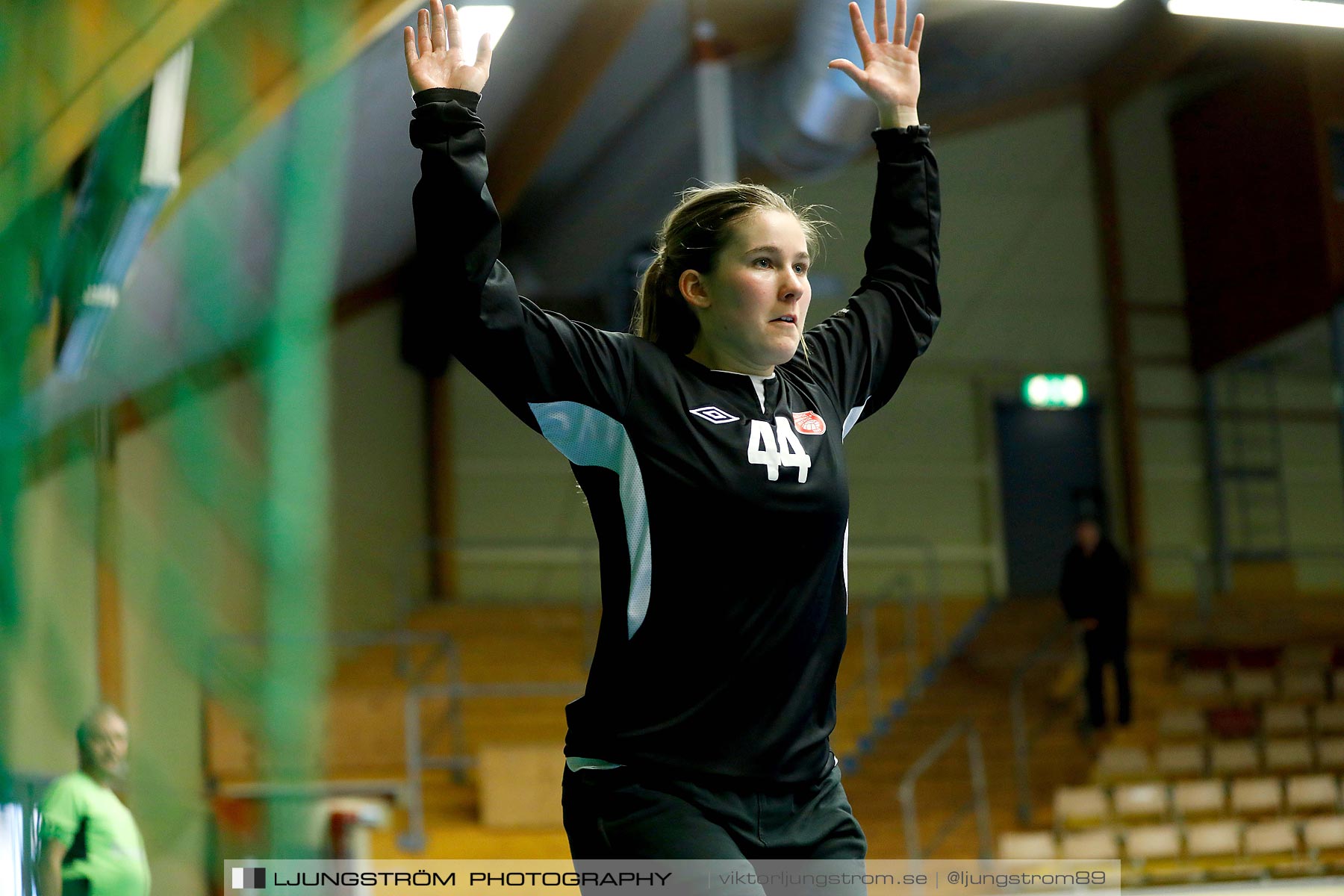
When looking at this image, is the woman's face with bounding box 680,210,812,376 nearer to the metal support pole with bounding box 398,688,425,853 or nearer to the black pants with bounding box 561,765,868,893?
the black pants with bounding box 561,765,868,893

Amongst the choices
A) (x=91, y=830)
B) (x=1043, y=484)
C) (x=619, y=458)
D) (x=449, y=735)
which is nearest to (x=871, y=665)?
(x=449, y=735)

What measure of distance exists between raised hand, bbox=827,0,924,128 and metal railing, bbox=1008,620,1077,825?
315 inches

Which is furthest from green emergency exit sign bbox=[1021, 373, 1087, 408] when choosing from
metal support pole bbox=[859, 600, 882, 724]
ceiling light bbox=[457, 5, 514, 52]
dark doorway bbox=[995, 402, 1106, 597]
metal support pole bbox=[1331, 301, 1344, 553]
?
ceiling light bbox=[457, 5, 514, 52]

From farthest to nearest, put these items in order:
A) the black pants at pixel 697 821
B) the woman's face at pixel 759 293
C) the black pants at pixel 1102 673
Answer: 1. the black pants at pixel 1102 673
2. the woman's face at pixel 759 293
3. the black pants at pixel 697 821

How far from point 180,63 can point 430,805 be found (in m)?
5.95

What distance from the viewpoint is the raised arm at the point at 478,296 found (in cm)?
161

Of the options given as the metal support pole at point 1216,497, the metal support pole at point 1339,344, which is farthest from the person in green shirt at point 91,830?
the metal support pole at point 1216,497

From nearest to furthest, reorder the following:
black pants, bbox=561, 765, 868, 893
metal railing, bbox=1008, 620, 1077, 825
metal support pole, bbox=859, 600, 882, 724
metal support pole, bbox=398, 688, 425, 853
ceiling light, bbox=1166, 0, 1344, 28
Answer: black pants, bbox=561, 765, 868, 893 → ceiling light, bbox=1166, 0, 1344, 28 → metal support pole, bbox=398, 688, 425, 853 → metal railing, bbox=1008, 620, 1077, 825 → metal support pole, bbox=859, 600, 882, 724

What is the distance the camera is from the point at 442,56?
5.84 ft

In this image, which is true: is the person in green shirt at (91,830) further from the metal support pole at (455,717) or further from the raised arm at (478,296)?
the metal support pole at (455,717)

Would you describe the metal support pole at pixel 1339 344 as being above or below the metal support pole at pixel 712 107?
below

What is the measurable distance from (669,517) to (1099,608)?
357 inches

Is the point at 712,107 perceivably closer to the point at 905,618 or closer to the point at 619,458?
the point at 905,618

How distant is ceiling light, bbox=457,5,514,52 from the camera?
1.84 metres
